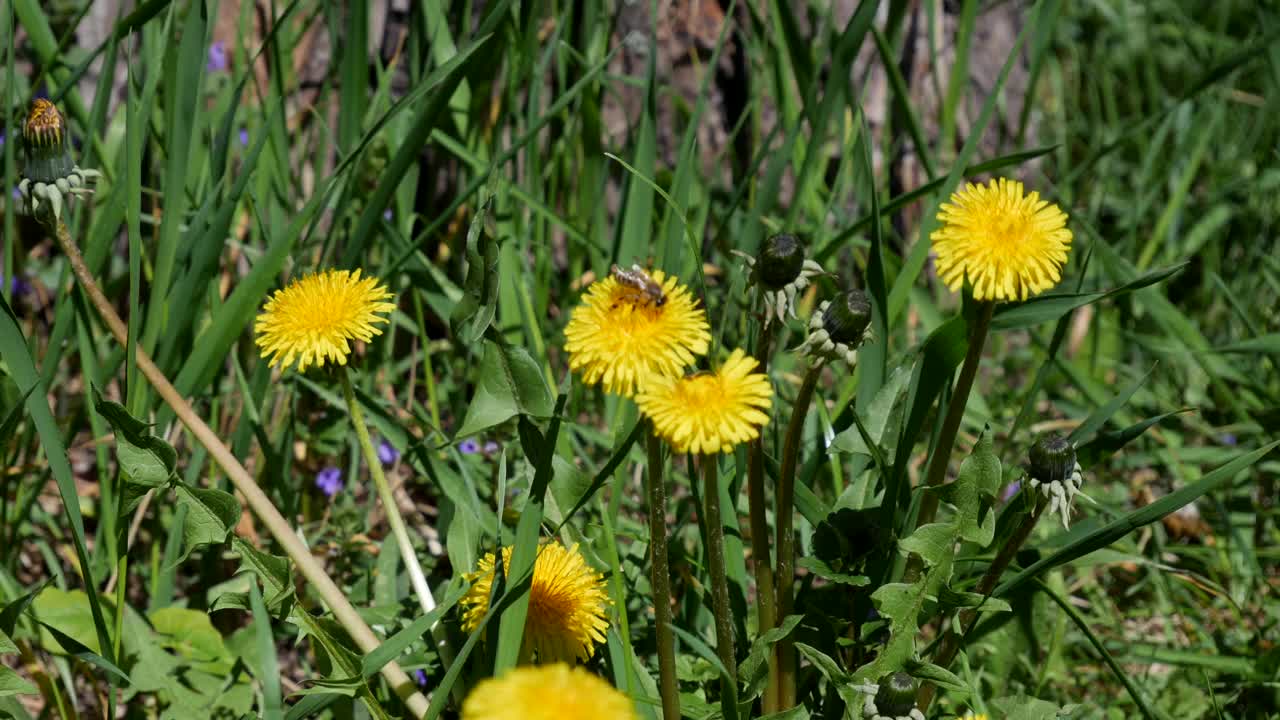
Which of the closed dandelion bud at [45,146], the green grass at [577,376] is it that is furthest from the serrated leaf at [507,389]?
the closed dandelion bud at [45,146]

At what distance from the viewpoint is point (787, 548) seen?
3.96 ft

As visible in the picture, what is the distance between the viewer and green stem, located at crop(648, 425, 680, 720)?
3.42ft

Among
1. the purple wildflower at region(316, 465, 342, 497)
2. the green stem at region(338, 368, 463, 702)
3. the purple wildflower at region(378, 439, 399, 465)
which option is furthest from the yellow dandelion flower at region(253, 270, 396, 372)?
the purple wildflower at region(378, 439, 399, 465)

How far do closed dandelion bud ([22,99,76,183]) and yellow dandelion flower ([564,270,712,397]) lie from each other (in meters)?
0.57

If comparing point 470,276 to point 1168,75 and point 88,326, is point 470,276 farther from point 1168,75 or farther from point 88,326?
point 1168,75

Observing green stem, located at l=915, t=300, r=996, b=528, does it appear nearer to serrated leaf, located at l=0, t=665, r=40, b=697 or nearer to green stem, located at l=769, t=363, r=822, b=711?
green stem, located at l=769, t=363, r=822, b=711

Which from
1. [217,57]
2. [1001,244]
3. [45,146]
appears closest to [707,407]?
[1001,244]

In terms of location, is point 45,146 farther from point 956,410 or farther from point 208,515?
point 956,410

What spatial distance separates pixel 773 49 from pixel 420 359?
0.88 m

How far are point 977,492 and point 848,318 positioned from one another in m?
0.29

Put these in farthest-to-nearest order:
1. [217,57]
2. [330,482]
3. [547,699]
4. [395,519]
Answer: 1. [217,57]
2. [330,482]
3. [395,519]
4. [547,699]

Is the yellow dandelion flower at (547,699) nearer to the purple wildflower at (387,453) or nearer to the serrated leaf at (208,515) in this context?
the serrated leaf at (208,515)

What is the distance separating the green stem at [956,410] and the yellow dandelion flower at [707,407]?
319 millimetres

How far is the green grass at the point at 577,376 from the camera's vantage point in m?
1.27
